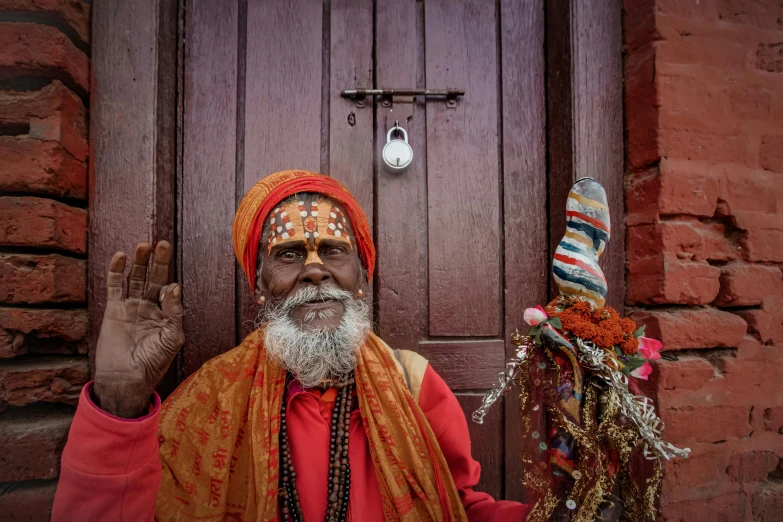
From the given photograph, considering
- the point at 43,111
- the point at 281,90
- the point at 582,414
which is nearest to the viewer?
the point at 582,414

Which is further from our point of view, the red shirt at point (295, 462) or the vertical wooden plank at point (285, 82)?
the vertical wooden plank at point (285, 82)

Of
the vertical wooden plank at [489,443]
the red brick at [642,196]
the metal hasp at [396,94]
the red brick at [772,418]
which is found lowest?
the vertical wooden plank at [489,443]

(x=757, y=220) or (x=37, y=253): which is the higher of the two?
(x=757, y=220)

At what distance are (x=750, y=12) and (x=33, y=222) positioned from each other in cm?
268

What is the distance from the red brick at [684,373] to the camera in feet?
4.69

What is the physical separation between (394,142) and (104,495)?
146cm

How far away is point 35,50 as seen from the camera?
134 cm

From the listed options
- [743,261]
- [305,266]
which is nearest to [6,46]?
[305,266]

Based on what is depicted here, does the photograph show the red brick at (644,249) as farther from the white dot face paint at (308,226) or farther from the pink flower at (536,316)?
the white dot face paint at (308,226)

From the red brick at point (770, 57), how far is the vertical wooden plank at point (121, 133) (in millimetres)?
2328

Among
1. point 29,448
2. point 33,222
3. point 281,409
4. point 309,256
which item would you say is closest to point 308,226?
point 309,256

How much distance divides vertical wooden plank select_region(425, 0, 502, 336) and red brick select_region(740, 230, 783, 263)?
2.96 feet

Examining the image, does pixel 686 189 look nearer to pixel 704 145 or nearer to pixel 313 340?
pixel 704 145

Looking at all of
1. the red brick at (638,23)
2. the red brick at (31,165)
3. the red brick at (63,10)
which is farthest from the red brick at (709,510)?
the red brick at (63,10)
